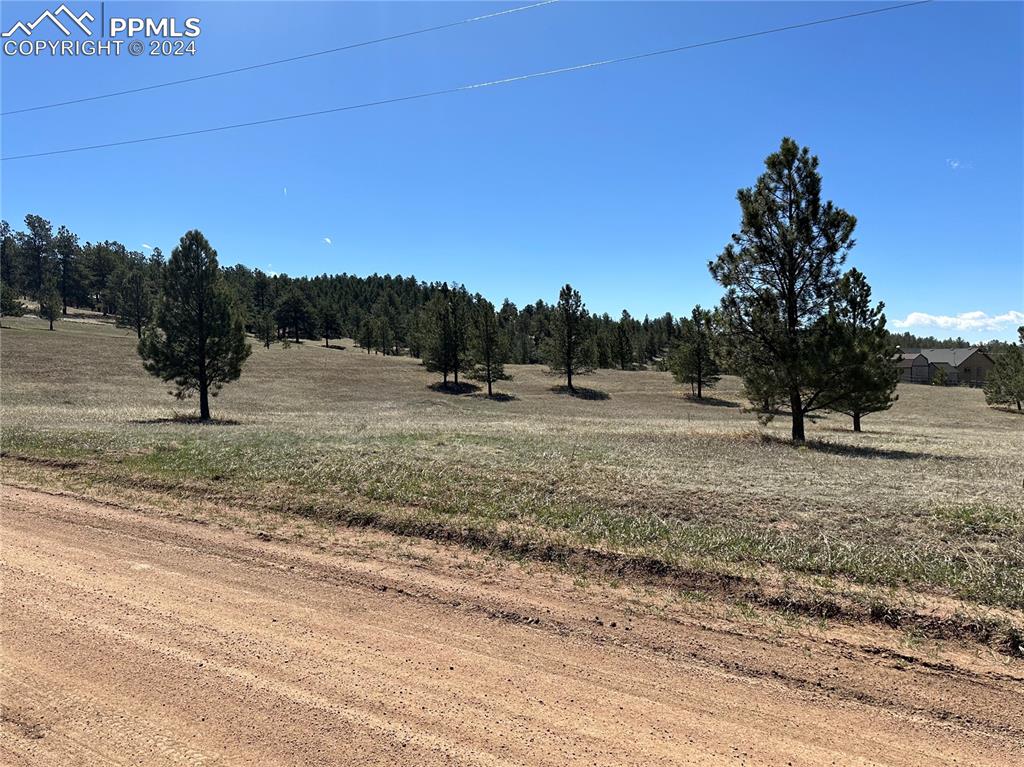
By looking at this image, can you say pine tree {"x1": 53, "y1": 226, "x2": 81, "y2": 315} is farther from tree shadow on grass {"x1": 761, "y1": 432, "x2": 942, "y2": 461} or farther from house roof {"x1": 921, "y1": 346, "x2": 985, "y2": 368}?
house roof {"x1": 921, "y1": 346, "x2": 985, "y2": 368}

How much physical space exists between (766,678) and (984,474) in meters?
11.7

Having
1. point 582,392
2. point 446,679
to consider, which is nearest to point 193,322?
point 446,679

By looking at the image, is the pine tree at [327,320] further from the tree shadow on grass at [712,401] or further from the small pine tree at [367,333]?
the tree shadow on grass at [712,401]

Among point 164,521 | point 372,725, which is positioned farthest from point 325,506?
point 372,725

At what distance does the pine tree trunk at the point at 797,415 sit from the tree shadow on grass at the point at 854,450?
43 centimetres

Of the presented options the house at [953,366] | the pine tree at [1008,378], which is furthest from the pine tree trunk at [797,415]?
the house at [953,366]

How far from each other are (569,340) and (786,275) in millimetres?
45395

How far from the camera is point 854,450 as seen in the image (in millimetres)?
18141

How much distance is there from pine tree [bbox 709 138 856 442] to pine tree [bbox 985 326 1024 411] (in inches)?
1917

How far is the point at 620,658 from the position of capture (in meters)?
4.34

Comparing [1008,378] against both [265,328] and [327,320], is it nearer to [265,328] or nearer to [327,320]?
[265,328]

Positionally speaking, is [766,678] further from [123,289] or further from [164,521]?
[123,289]

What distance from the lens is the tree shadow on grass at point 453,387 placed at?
5872cm

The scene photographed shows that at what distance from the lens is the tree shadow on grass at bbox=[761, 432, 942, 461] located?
1625 centimetres
